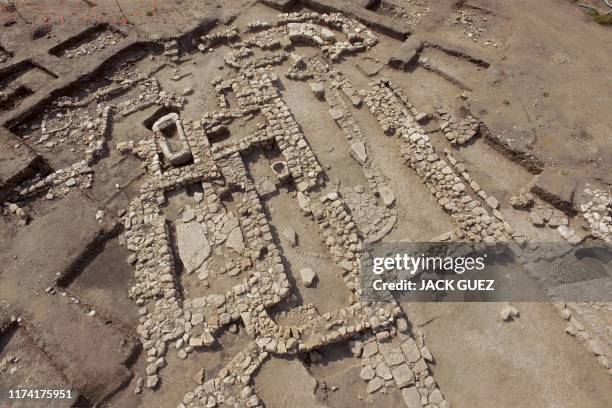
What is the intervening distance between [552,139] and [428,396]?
745cm

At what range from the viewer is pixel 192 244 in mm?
8922

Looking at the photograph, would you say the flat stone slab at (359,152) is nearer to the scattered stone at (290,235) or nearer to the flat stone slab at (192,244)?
the scattered stone at (290,235)

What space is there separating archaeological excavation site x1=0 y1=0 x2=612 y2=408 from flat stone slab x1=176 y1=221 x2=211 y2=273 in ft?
0.17

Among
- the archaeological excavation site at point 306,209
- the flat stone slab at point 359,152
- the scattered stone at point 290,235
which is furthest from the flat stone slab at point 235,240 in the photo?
the flat stone slab at point 359,152

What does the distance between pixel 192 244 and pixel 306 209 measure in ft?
9.54

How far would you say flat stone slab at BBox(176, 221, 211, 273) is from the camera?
8672 millimetres

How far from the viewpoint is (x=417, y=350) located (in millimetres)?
7195

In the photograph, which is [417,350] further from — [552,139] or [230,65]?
[230,65]

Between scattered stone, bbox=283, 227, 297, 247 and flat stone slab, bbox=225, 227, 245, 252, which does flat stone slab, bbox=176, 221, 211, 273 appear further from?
scattered stone, bbox=283, 227, 297, 247

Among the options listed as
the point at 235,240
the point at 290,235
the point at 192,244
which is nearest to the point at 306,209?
the point at 290,235

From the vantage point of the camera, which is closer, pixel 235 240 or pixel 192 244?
pixel 235 240

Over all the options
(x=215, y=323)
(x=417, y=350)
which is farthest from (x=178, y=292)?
(x=417, y=350)

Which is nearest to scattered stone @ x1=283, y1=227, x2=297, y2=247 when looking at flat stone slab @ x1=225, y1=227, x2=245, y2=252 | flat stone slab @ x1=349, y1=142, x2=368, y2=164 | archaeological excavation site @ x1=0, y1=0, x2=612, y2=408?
archaeological excavation site @ x1=0, y1=0, x2=612, y2=408

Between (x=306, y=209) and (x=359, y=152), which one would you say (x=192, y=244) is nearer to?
(x=306, y=209)
